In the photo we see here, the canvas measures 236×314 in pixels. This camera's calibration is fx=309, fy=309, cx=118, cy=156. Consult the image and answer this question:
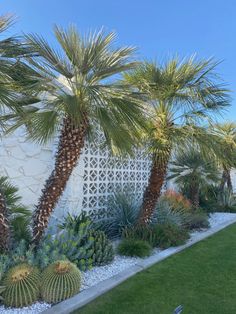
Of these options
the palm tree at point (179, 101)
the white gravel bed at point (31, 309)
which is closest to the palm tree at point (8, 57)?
the white gravel bed at point (31, 309)

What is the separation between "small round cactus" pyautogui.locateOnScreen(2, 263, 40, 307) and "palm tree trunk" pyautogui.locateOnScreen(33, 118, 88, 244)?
3.85ft

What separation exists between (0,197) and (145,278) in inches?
105

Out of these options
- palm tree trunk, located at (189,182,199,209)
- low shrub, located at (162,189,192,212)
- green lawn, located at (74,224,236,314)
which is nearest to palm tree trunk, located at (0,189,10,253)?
green lawn, located at (74,224,236,314)

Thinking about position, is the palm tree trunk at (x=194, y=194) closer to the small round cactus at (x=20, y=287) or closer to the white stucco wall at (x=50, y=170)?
the white stucco wall at (x=50, y=170)

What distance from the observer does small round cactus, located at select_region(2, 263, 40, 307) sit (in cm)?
384

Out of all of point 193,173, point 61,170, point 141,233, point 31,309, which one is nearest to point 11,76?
point 61,170

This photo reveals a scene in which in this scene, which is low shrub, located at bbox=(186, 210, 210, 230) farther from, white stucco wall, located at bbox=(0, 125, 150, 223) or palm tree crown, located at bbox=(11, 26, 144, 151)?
palm tree crown, located at bbox=(11, 26, 144, 151)

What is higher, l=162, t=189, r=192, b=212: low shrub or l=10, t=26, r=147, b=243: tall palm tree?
l=10, t=26, r=147, b=243: tall palm tree

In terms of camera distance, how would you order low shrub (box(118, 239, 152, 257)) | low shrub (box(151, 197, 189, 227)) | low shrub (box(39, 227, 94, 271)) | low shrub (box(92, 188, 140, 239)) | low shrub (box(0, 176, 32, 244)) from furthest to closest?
low shrub (box(151, 197, 189, 227)) → low shrub (box(92, 188, 140, 239)) → low shrub (box(118, 239, 152, 257)) → low shrub (box(0, 176, 32, 244)) → low shrub (box(39, 227, 94, 271))

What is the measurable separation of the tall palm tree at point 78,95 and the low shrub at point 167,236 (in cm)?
291

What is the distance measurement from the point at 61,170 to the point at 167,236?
11.0ft

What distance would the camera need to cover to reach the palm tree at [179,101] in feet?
22.2

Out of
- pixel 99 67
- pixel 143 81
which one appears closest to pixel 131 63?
pixel 99 67

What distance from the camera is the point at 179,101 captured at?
7074 millimetres
